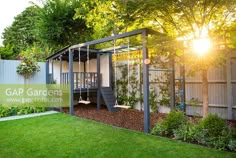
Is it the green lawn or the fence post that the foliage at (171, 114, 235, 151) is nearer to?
the green lawn

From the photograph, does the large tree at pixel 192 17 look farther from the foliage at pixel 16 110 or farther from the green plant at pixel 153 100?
the foliage at pixel 16 110

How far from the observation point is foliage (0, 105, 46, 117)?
8500 mm

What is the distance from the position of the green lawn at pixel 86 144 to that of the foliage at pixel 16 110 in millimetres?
2332

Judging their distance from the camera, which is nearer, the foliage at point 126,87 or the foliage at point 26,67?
the foliage at point 126,87

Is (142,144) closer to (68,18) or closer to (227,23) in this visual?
(227,23)

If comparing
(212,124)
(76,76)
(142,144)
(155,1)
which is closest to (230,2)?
(155,1)

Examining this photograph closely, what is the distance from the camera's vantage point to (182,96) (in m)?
7.69

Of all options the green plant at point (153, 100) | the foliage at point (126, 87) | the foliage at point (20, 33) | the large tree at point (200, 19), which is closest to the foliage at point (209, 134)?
the large tree at point (200, 19)

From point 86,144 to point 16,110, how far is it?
17.7 feet

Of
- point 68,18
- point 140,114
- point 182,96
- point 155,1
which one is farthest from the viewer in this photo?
point 68,18

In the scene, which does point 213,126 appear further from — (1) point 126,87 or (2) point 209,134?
(1) point 126,87

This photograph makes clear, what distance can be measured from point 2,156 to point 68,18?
9965 mm

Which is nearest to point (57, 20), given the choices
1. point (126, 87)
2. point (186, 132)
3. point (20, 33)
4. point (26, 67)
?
point (26, 67)

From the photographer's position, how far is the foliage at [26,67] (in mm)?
9750
